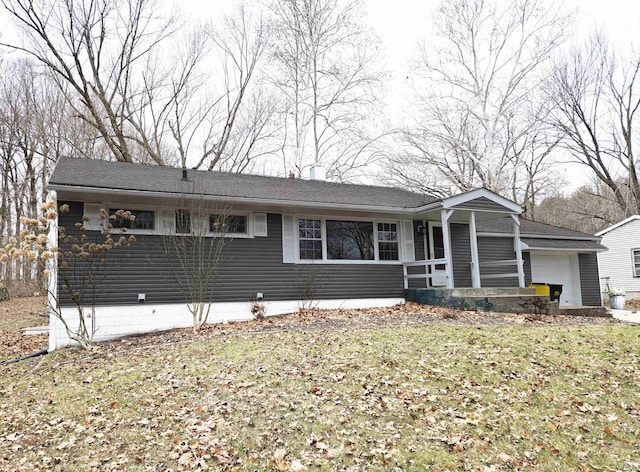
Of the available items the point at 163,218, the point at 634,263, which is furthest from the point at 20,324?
the point at 634,263

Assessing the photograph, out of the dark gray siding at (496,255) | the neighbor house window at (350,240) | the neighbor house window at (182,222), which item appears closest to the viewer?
the neighbor house window at (182,222)

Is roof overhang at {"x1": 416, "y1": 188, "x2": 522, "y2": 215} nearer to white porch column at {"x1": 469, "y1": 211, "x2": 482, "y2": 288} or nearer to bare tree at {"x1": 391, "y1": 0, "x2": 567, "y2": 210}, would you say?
white porch column at {"x1": 469, "y1": 211, "x2": 482, "y2": 288}

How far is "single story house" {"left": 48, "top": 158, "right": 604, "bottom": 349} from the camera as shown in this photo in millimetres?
9781

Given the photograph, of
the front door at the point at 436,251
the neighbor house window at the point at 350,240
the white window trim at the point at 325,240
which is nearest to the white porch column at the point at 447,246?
the front door at the point at 436,251

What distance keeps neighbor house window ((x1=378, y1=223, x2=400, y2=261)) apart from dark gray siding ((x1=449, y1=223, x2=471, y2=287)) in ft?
6.71

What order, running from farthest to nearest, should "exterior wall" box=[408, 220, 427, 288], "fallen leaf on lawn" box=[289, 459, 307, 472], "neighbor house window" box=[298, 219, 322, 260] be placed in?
"exterior wall" box=[408, 220, 427, 288] < "neighbor house window" box=[298, 219, 322, 260] < "fallen leaf on lawn" box=[289, 459, 307, 472]

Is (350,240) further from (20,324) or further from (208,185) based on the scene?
(20,324)

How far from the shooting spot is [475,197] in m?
12.6

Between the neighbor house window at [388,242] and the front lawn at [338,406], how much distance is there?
525cm

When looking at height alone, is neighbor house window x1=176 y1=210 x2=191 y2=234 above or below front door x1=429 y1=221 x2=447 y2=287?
above

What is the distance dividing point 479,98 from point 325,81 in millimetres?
7700

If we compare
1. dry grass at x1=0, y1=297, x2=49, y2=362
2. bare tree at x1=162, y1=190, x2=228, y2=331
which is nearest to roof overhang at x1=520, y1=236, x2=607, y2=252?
bare tree at x1=162, y1=190, x2=228, y2=331

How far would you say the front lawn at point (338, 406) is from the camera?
4199 mm

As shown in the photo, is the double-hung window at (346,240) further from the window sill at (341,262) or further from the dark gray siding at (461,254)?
the dark gray siding at (461,254)
